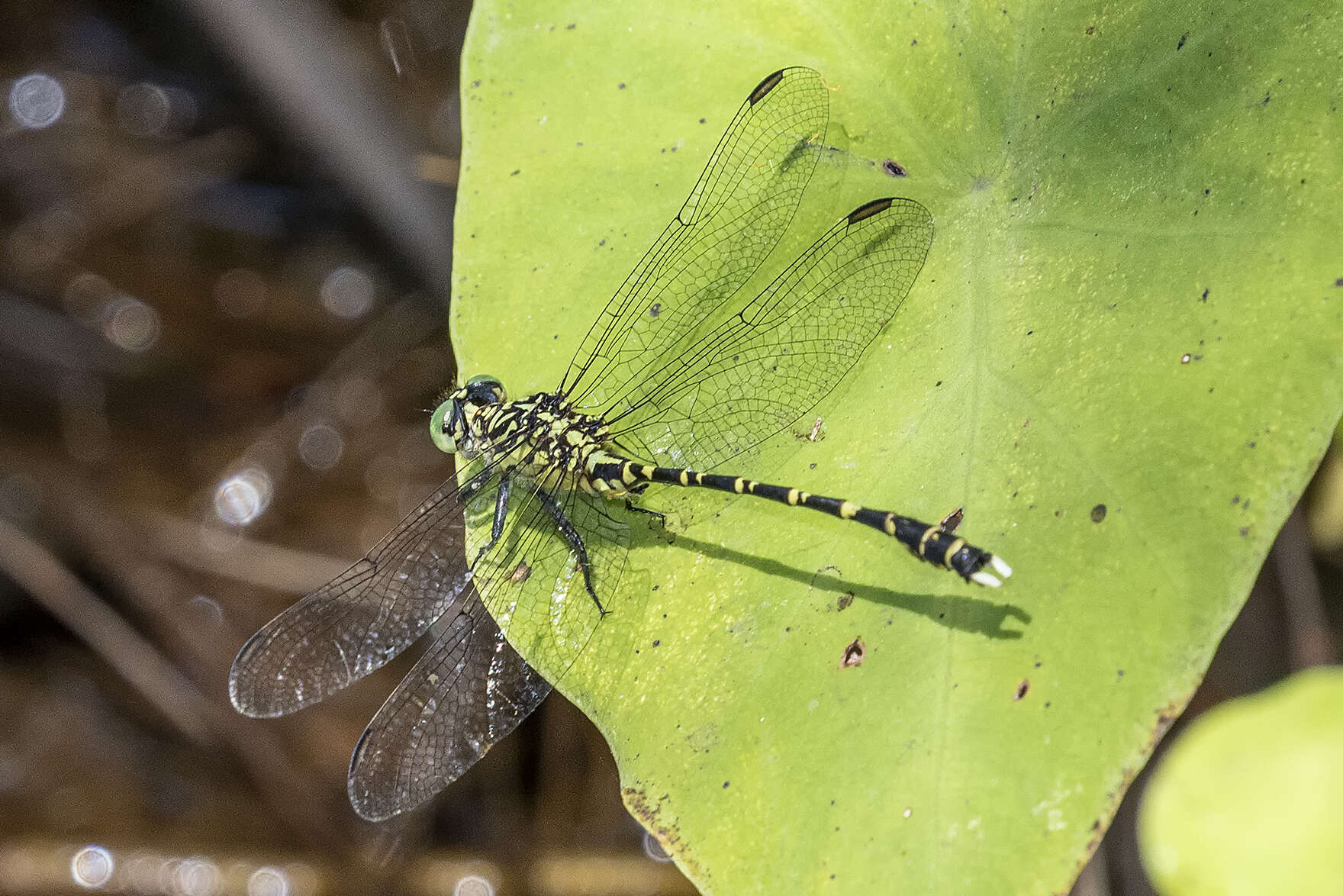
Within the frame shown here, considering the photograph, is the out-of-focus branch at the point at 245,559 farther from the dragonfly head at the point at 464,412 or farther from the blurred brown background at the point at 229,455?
the dragonfly head at the point at 464,412

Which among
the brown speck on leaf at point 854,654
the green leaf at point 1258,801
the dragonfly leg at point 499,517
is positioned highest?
the dragonfly leg at point 499,517

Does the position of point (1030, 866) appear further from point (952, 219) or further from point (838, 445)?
point (952, 219)

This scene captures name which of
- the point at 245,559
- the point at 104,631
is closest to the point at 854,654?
the point at 245,559

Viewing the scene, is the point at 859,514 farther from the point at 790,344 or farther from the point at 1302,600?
the point at 1302,600

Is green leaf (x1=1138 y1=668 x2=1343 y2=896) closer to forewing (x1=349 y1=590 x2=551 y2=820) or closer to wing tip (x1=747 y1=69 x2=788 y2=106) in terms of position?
forewing (x1=349 y1=590 x2=551 y2=820)

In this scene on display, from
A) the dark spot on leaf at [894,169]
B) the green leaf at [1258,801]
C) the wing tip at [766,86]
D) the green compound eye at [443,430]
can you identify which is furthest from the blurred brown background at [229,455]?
the dark spot on leaf at [894,169]
